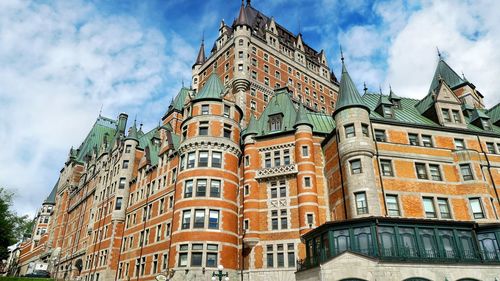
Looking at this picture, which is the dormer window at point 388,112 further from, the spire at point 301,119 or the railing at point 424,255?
the railing at point 424,255

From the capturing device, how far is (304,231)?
36906mm

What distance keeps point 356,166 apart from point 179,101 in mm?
44954

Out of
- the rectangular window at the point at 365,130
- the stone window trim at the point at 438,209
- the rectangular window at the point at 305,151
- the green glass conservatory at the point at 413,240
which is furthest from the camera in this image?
the rectangular window at the point at 305,151

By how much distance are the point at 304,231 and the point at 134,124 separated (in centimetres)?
3856

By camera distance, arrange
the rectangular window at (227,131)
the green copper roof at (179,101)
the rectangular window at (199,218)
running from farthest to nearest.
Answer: the green copper roof at (179,101)
the rectangular window at (227,131)
the rectangular window at (199,218)

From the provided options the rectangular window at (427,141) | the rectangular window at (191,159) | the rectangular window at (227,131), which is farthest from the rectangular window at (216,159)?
the rectangular window at (427,141)

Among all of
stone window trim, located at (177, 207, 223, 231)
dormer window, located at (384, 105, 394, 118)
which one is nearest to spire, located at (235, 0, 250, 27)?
dormer window, located at (384, 105, 394, 118)

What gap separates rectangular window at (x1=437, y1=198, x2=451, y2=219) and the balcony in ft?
47.0

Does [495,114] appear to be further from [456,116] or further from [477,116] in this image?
[456,116]

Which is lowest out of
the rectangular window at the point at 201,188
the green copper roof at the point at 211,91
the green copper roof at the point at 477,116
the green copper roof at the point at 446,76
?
the rectangular window at the point at 201,188

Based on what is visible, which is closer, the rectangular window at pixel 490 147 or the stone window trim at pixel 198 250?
the stone window trim at pixel 198 250

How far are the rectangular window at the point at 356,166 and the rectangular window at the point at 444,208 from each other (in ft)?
27.3

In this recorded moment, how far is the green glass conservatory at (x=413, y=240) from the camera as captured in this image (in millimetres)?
28713

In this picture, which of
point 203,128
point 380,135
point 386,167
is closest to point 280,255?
point 386,167
